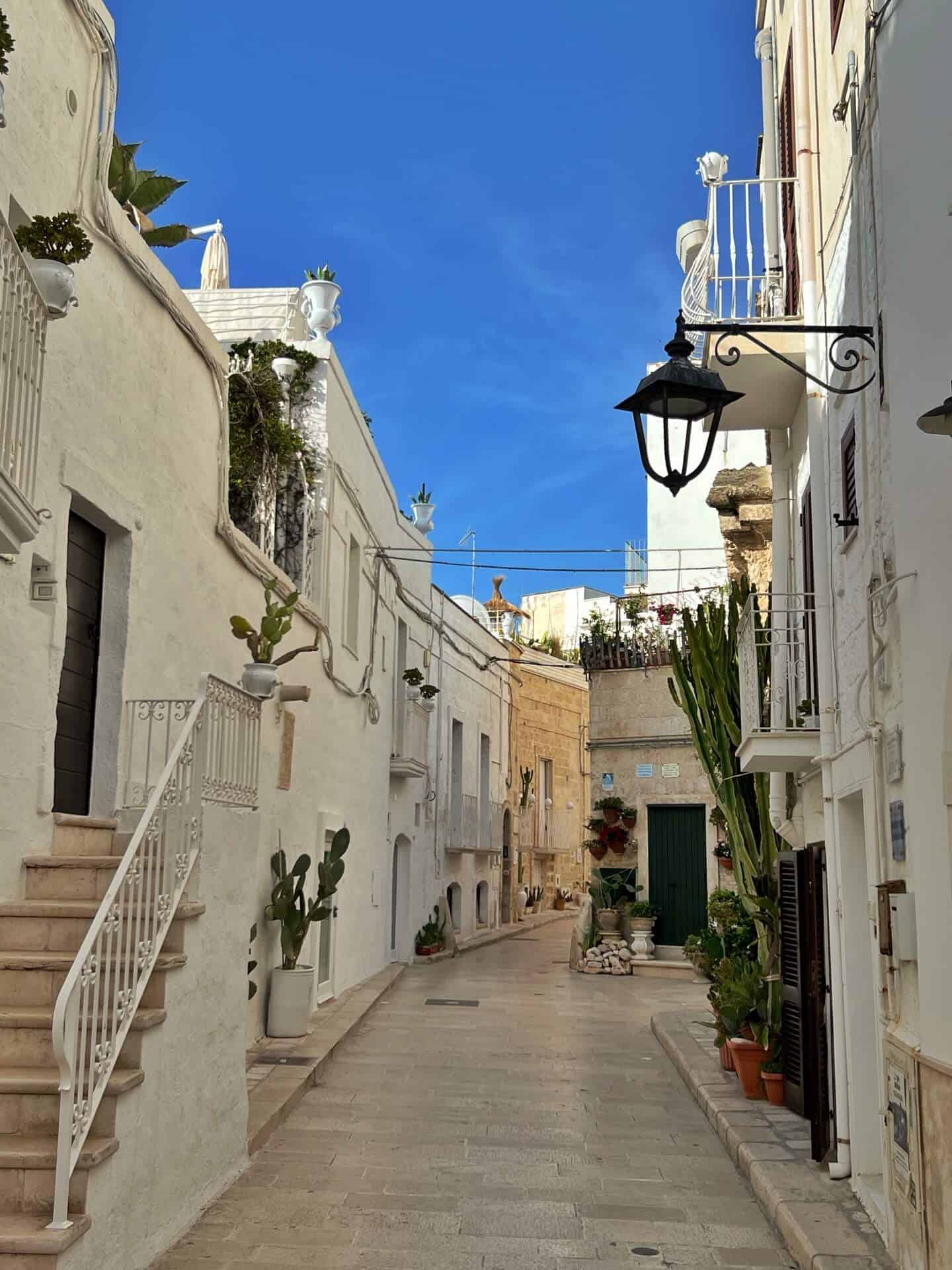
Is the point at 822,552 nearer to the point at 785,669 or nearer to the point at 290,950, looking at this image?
the point at 785,669

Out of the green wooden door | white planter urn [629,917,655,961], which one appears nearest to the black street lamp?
white planter urn [629,917,655,961]

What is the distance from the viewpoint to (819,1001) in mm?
7172

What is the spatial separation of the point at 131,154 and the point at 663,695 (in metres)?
13.4

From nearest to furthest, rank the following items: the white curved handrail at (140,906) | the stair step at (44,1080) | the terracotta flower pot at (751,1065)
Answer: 1. the white curved handrail at (140,906)
2. the stair step at (44,1080)
3. the terracotta flower pot at (751,1065)

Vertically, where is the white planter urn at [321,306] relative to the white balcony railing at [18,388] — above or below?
above

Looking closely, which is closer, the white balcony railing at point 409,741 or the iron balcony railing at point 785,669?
the iron balcony railing at point 785,669

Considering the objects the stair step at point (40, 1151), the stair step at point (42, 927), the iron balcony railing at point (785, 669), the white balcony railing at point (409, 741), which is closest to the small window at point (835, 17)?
the iron balcony railing at point (785, 669)

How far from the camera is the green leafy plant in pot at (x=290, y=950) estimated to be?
417 inches

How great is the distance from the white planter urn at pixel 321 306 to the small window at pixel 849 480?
26.3ft

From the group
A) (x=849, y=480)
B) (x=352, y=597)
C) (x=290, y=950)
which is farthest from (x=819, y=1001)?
(x=352, y=597)

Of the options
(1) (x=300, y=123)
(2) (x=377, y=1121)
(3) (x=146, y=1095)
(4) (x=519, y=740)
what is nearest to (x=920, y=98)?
(3) (x=146, y=1095)

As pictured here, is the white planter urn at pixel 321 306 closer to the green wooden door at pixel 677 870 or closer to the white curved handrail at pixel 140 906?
the white curved handrail at pixel 140 906

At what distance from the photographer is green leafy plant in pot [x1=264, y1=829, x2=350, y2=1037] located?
10.6 metres

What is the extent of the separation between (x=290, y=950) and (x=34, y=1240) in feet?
22.6
